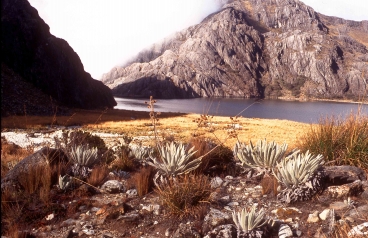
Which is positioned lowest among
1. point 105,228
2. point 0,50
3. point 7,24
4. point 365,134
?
point 105,228

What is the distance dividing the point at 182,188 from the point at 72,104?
70713 millimetres

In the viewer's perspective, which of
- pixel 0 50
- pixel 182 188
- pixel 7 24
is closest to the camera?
pixel 182 188

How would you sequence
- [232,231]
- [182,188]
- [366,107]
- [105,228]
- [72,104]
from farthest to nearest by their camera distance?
[72,104] < [366,107] < [182,188] < [105,228] < [232,231]

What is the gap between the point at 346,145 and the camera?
767 centimetres

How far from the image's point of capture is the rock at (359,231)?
13.5ft

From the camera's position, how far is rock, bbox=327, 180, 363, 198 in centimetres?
584

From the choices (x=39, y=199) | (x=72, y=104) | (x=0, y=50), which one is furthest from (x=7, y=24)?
(x=39, y=199)

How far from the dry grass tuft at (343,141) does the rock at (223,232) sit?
388cm

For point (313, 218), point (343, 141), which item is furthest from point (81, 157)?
point (343, 141)

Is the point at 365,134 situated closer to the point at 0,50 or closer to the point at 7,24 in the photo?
the point at 0,50

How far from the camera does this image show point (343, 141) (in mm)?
7812

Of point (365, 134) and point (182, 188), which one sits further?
point (365, 134)

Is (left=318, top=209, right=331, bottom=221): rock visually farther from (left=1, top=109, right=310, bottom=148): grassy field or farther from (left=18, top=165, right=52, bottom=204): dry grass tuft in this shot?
(left=1, top=109, right=310, bottom=148): grassy field

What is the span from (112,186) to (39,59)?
223 feet
